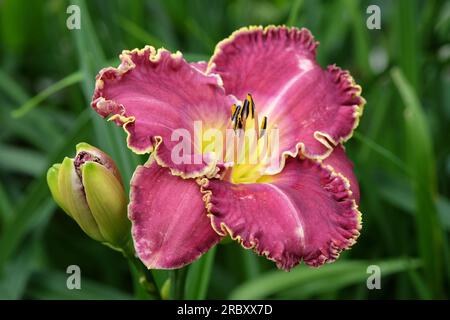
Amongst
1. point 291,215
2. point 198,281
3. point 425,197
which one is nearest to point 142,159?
point 198,281

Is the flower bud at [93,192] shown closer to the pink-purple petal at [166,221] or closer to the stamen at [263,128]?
the pink-purple petal at [166,221]

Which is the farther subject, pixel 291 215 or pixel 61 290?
pixel 61 290

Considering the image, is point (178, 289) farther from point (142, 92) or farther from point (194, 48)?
point (194, 48)

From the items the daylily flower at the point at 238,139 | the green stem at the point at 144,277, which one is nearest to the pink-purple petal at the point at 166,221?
A: the daylily flower at the point at 238,139

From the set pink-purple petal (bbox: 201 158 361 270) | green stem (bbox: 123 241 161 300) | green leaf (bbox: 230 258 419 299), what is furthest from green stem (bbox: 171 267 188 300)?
green leaf (bbox: 230 258 419 299)

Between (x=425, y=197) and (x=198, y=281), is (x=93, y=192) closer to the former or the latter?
(x=198, y=281)
